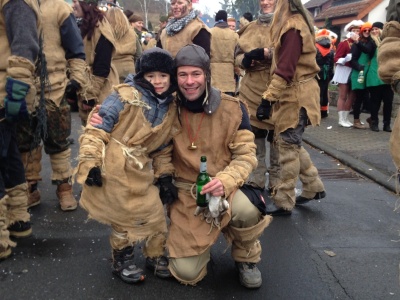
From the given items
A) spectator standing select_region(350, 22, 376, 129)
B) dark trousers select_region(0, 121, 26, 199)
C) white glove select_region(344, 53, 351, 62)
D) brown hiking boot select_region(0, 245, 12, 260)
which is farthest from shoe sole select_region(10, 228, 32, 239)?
white glove select_region(344, 53, 351, 62)

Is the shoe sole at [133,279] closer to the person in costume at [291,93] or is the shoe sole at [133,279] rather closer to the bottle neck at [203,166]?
the bottle neck at [203,166]

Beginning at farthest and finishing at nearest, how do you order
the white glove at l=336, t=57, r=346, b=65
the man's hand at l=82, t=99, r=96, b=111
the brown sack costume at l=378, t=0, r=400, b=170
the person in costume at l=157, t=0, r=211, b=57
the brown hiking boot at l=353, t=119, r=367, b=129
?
the white glove at l=336, t=57, r=346, b=65 → the brown hiking boot at l=353, t=119, r=367, b=129 → the man's hand at l=82, t=99, r=96, b=111 → the person in costume at l=157, t=0, r=211, b=57 → the brown sack costume at l=378, t=0, r=400, b=170

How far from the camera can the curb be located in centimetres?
537

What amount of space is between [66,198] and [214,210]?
6.68ft

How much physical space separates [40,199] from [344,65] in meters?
7.16

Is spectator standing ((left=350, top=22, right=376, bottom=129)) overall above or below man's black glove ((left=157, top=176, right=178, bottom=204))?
above

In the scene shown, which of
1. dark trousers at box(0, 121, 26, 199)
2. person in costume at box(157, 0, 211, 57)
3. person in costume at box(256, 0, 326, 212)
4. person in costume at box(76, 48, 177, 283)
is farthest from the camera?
person in costume at box(157, 0, 211, 57)

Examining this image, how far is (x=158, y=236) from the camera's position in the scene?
302 centimetres

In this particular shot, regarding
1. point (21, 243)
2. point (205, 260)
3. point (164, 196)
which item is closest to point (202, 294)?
point (205, 260)

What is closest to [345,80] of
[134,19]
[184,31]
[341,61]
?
[341,61]

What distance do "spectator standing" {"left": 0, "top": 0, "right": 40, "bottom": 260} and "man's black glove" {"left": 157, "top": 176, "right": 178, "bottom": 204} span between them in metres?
1.14

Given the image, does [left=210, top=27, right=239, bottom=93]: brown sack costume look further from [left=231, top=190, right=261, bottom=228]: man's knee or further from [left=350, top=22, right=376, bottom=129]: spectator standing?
[left=231, top=190, right=261, bottom=228]: man's knee

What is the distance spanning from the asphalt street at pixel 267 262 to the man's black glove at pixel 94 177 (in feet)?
2.39

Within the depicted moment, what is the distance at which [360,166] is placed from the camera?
20.0 ft
